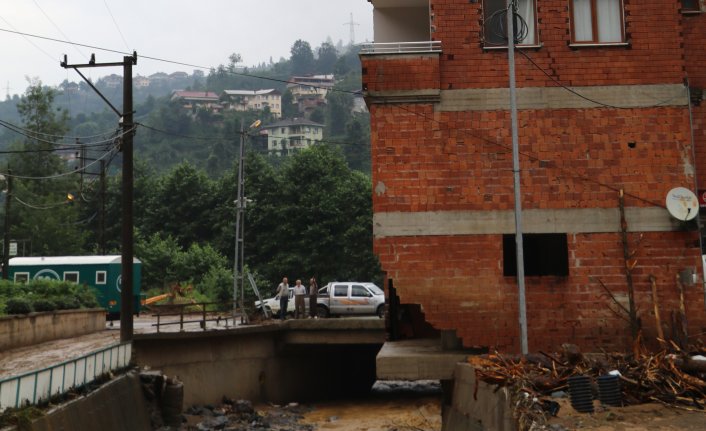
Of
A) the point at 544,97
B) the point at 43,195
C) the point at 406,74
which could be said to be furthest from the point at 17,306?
the point at 43,195

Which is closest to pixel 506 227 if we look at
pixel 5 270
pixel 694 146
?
pixel 694 146

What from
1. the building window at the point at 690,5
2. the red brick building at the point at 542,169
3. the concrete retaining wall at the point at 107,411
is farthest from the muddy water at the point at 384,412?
the building window at the point at 690,5

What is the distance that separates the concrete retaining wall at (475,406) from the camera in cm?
1280

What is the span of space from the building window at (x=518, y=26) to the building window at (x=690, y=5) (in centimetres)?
430

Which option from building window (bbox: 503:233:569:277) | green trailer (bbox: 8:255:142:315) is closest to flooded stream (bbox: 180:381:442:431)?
building window (bbox: 503:233:569:277)

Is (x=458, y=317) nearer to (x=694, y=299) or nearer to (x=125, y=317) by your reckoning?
(x=694, y=299)

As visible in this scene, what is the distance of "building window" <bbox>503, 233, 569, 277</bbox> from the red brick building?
0.24 m

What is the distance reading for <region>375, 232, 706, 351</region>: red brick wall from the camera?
16266 mm

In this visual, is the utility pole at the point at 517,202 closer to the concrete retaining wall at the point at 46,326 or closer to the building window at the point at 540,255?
the building window at the point at 540,255

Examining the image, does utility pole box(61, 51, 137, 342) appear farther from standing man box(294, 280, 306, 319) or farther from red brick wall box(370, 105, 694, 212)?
standing man box(294, 280, 306, 319)

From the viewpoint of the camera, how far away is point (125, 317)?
21.3 meters

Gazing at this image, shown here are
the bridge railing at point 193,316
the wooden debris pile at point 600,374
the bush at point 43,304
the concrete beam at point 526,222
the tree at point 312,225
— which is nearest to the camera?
the wooden debris pile at point 600,374

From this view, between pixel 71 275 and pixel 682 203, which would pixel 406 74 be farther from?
pixel 71 275

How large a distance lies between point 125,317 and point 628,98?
14.8 m
